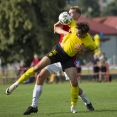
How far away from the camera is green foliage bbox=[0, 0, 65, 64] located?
139 ft

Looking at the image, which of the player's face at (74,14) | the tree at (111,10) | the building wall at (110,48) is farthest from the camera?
the tree at (111,10)

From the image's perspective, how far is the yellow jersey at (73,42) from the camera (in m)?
10.9

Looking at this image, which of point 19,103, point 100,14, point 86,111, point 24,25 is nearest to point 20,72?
point 24,25

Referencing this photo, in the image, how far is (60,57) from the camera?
1093cm

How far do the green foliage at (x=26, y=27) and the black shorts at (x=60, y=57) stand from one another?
1229 inches

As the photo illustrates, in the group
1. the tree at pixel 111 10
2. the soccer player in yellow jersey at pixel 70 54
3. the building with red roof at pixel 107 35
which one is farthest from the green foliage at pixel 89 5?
the soccer player in yellow jersey at pixel 70 54

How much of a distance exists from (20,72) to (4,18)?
34.9 ft

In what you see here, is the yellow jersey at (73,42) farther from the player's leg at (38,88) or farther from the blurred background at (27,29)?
the blurred background at (27,29)

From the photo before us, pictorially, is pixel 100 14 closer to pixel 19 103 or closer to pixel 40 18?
pixel 40 18

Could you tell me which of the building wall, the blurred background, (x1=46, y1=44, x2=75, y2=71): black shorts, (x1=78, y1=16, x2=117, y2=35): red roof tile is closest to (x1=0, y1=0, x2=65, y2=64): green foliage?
the blurred background

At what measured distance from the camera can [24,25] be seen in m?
42.2

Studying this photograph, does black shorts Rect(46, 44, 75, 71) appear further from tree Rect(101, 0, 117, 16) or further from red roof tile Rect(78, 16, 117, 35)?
tree Rect(101, 0, 117, 16)

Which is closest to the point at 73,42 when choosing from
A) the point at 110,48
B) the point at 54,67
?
the point at 54,67

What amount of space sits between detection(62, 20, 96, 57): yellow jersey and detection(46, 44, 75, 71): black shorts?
0.30 feet
